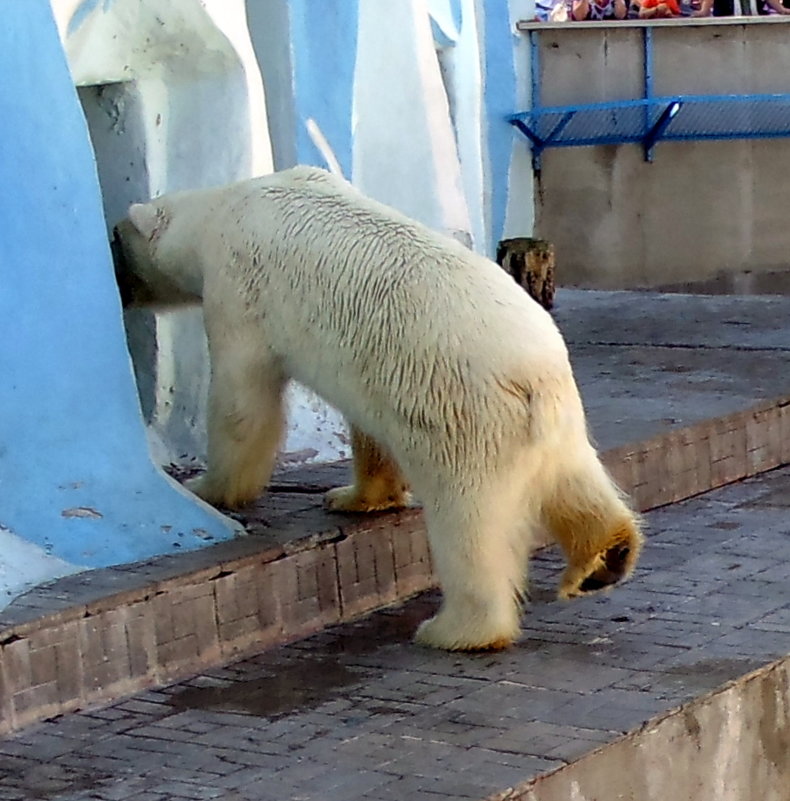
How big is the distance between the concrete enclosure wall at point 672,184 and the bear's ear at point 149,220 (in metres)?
6.37

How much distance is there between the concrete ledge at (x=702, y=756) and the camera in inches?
121

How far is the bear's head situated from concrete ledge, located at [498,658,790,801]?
179 cm

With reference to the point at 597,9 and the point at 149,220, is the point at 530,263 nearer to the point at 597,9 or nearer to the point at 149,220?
the point at 597,9

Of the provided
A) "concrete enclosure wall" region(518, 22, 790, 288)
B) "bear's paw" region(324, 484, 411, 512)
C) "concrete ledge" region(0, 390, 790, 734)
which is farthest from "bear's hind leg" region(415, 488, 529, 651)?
"concrete enclosure wall" region(518, 22, 790, 288)

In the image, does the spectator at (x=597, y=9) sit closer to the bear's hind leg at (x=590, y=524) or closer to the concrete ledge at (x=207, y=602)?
the concrete ledge at (x=207, y=602)

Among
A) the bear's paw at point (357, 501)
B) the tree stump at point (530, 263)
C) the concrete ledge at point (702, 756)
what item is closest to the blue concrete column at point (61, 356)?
the bear's paw at point (357, 501)

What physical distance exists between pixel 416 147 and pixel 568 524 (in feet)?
9.42

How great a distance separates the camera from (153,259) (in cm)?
442

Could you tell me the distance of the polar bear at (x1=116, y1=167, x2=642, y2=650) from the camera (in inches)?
141

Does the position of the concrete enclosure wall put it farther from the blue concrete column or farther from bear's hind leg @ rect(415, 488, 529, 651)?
bear's hind leg @ rect(415, 488, 529, 651)

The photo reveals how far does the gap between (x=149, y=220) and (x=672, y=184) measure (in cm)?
671

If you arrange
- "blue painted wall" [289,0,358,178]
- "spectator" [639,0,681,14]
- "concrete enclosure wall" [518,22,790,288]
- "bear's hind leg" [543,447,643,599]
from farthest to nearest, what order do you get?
"spectator" [639,0,681,14] → "concrete enclosure wall" [518,22,790,288] → "blue painted wall" [289,0,358,178] → "bear's hind leg" [543,447,643,599]

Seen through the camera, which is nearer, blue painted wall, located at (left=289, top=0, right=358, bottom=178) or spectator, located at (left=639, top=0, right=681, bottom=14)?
blue painted wall, located at (left=289, top=0, right=358, bottom=178)

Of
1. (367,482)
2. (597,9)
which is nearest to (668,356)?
(367,482)
